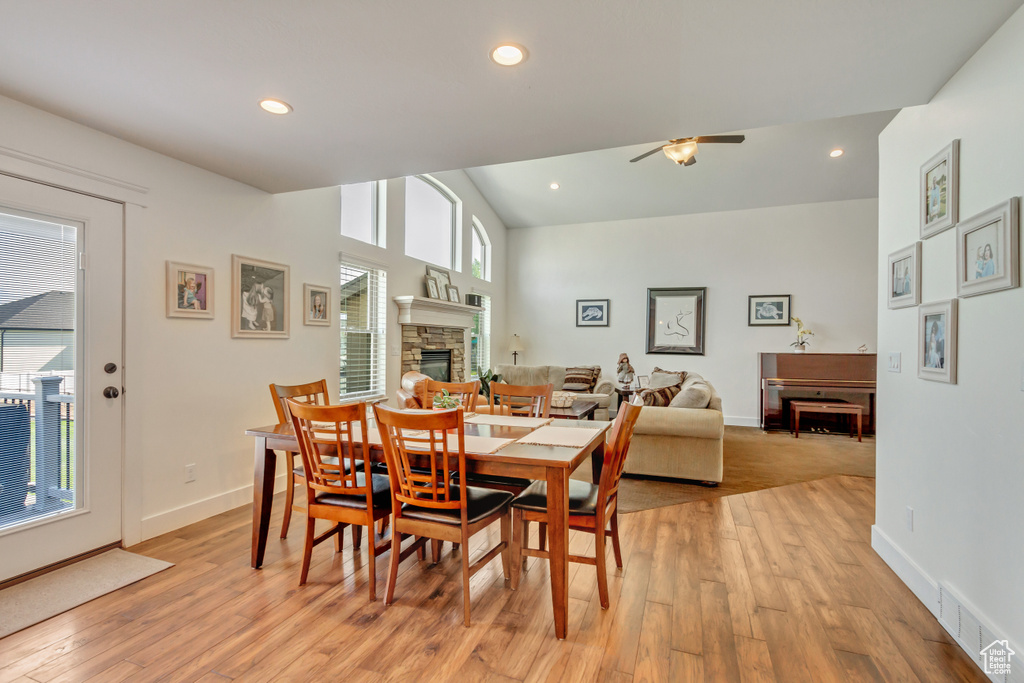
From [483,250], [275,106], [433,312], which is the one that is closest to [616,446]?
[275,106]

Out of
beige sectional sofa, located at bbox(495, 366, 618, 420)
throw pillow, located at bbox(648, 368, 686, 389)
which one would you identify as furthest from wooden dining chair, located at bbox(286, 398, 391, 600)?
beige sectional sofa, located at bbox(495, 366, 618, 420)

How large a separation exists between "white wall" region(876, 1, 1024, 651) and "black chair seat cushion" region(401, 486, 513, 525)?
1.88 meters

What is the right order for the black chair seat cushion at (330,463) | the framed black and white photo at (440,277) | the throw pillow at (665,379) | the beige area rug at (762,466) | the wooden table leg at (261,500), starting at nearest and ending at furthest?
the wooden table leg at (261,500) < the black chair seat cushion at (330,463) < the beige area rug at (762,466) < the framed black and white photo at (440,277) < the throw pillow at (665,379)

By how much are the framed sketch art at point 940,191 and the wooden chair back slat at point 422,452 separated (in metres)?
2.28

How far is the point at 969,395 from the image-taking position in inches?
77.3

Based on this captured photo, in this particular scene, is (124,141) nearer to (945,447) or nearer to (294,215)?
(294,215)

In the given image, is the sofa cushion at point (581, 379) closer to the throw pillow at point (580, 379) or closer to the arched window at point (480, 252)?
the throw pillow at point (580, 379)

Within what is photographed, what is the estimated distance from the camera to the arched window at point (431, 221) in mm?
5984

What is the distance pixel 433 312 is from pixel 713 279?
4362mm

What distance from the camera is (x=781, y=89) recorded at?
2203 mm

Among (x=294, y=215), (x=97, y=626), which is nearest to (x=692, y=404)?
(x=294, y=215)

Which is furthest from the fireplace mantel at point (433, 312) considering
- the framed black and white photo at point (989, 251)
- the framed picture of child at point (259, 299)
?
the framed black and white photo at point (989, 251)

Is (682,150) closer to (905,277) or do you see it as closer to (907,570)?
(905,277)
